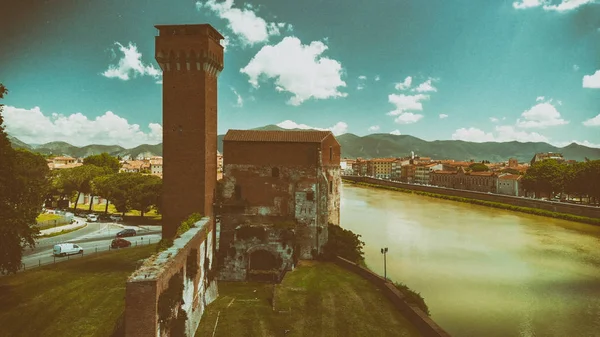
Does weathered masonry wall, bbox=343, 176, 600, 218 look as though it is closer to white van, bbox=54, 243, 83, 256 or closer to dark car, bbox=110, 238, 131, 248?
dark car, bbox=110, 238, 131, 248

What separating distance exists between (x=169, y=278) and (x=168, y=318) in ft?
4.00

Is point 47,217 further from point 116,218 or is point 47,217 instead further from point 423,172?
point 423,172

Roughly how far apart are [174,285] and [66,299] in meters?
10.5

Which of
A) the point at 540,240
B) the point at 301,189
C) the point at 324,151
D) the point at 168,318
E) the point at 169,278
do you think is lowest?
the point at 540,240

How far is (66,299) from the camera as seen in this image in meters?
18.6

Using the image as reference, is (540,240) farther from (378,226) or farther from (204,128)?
(204,128)

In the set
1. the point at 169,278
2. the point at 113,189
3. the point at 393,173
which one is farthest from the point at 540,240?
the point at 393,173

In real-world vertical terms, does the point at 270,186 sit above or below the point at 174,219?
above

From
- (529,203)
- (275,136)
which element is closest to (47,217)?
(275,136)

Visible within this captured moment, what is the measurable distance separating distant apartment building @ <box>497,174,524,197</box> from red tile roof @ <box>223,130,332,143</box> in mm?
65277

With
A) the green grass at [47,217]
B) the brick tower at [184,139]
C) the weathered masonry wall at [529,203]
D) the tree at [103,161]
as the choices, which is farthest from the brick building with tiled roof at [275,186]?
the tree at [103,161]

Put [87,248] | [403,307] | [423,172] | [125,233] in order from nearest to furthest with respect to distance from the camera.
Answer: [403,307] < [87,248] < [125,233] < [423,172]

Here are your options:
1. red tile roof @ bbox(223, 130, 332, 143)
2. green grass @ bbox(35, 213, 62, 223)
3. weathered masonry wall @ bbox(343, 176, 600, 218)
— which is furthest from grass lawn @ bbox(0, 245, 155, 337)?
weathered masonry wall @ bbox(343, 176, 600, 218)

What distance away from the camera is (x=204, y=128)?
850 inches
